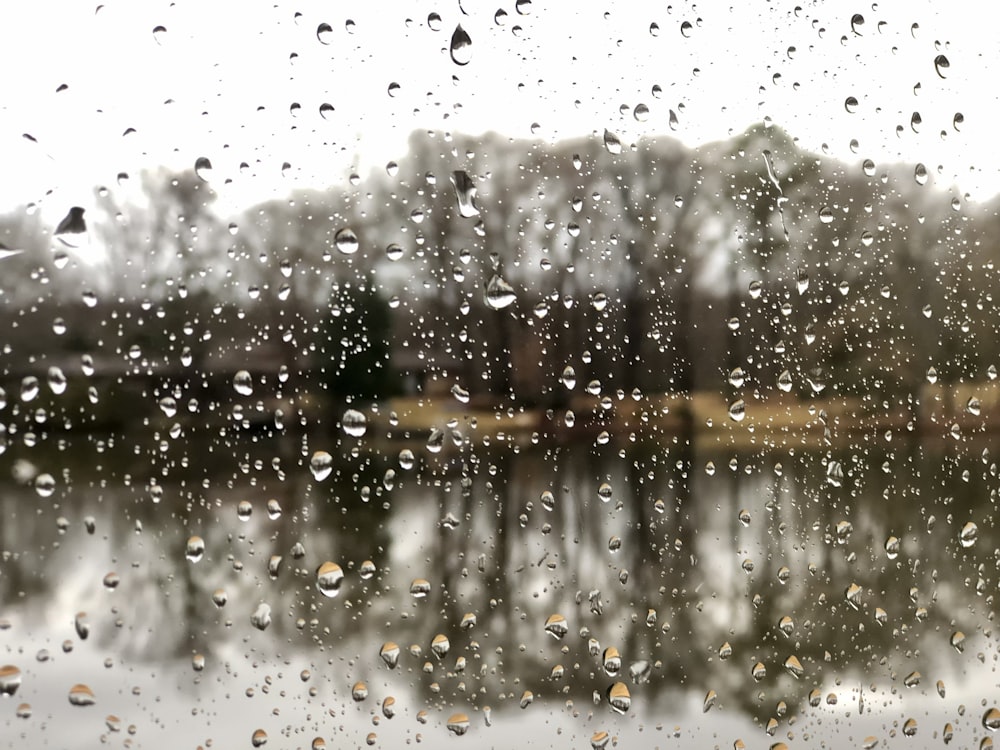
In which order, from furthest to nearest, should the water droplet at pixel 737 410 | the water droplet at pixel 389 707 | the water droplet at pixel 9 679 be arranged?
1. the water droplet at pixel 737 410
2. the water droplet at pixel 389 707
3. the water droplet at pixel 9 679

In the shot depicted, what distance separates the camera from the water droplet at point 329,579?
75 centimetres

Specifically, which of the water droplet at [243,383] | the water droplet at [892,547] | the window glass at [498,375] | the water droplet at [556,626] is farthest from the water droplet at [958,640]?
the water droplet at [243,383]

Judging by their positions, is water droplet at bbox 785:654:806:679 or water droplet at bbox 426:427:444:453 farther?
water droplet at bbox 785:654:806:679

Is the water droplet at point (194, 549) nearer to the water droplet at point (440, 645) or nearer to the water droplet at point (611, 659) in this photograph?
the water droplet at point (440, 645)

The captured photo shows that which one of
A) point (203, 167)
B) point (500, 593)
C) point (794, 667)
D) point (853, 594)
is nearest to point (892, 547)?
point (853, 594)

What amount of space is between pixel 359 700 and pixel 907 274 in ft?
2.47

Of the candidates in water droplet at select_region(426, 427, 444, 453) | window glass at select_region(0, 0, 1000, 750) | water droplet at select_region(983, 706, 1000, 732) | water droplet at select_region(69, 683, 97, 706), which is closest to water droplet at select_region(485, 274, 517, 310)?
window glass at select_region(0, 0, 1000, 750)

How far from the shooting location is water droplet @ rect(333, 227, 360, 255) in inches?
30.0

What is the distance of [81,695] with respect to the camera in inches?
26.9

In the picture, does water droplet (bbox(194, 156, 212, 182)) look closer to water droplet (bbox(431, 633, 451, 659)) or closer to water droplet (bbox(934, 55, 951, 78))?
water droplet (bbox(431, 633, 451, 659))

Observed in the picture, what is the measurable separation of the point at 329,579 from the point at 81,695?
22 centimetres

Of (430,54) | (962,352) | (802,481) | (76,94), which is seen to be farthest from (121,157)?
(962,352)

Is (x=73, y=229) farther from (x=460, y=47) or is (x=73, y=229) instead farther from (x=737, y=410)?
(x=737, y=410)

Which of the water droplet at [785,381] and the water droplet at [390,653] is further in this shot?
the water droplet at [785,381]
